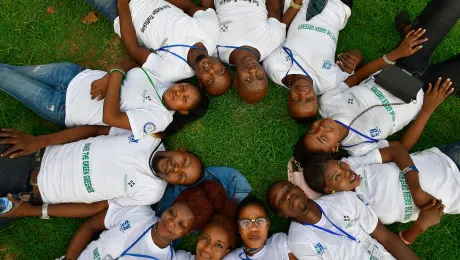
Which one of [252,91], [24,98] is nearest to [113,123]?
[24,98]

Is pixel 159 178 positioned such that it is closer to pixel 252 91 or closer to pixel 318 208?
pixel 252 91

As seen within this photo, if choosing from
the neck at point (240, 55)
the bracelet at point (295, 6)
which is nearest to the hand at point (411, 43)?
the bracelet at point (295, 6)

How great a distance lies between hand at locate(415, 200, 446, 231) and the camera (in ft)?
13.6

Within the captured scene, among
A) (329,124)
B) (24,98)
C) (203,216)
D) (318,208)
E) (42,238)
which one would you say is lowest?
(42,238)

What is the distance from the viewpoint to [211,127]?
15.8 feet

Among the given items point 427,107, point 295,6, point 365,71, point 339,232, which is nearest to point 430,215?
point 339,232

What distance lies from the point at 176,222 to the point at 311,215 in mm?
1403

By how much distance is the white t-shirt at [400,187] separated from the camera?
14.1 feet

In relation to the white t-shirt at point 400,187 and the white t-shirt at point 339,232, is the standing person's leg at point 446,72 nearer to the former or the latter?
the white t-shirt at point 400,187

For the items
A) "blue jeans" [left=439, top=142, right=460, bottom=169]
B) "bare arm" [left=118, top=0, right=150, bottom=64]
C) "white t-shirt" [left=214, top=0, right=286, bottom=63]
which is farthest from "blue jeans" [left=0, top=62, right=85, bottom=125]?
"blue jeans" [left=439, top=142, right=460, bottom=169]

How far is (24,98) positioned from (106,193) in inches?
57.0

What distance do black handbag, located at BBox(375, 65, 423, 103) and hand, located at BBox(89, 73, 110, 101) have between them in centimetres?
304

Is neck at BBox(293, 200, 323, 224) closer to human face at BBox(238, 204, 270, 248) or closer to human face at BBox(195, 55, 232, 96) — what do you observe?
human face at BBox(238, 204, 270, 248)

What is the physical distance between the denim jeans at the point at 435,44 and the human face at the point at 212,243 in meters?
2.91
